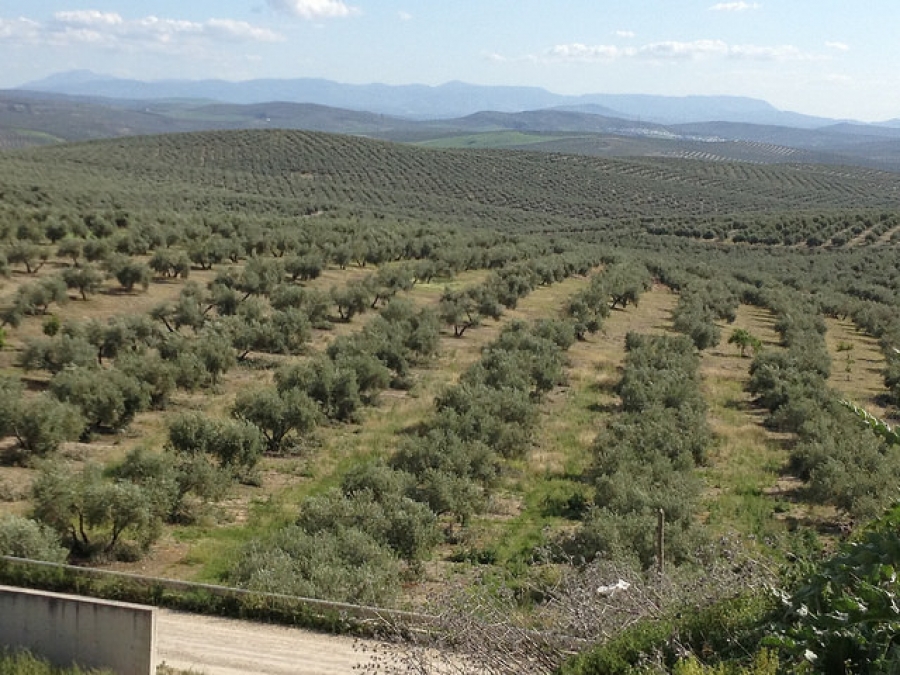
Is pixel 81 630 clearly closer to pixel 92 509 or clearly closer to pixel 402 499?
pixel 92 509

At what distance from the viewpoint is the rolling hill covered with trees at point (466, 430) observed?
11023mm

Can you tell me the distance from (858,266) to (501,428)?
2554 inches

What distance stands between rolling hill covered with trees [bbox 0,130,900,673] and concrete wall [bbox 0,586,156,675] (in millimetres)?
2537

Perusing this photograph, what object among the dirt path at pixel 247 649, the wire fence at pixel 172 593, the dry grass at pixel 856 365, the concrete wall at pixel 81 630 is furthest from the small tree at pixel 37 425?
the dry grass at pixel 856 365

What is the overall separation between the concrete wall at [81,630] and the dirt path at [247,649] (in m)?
0.68

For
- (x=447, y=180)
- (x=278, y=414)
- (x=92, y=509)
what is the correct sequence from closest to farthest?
(x=92, y=509) < (x=278, y=414) < (x=447, y=180)

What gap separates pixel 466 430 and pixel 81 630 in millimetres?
14731

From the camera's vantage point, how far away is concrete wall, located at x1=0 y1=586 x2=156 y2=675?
39.5 feet

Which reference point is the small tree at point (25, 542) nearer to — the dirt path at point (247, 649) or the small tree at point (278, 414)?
the dirt path at point (247, 649)

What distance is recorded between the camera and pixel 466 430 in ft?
83.8

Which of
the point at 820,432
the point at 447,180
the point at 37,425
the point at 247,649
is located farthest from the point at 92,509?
the point at 447,180

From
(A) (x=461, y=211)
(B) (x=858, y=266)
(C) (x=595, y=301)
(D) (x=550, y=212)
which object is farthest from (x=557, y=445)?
(D) (x=550, y=212)

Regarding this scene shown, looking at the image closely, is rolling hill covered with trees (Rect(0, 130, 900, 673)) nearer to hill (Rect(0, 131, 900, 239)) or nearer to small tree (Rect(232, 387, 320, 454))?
small tree (Rect(232, 387, 320, 454))

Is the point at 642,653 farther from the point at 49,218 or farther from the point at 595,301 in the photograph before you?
the point at 49,218
